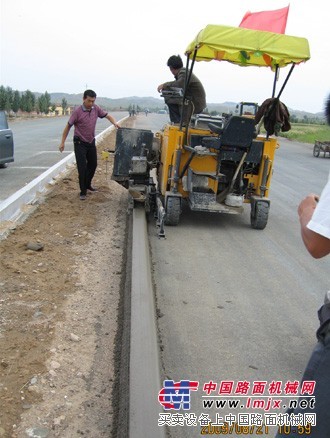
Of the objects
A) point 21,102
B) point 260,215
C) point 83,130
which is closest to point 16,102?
point 21,102

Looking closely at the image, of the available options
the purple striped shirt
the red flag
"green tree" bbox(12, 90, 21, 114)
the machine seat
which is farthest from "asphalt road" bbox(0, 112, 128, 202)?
"green tree" bbox(12, 90, 21, 114)

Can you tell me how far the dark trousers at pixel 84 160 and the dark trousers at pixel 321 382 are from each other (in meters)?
6.94

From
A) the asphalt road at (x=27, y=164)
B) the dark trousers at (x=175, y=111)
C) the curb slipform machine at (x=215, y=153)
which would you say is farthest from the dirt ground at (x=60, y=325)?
the asphalt road at (x=27, y=164)

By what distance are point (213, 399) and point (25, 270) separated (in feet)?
8.26

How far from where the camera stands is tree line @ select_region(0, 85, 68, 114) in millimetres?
50456

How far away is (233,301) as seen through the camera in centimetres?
474

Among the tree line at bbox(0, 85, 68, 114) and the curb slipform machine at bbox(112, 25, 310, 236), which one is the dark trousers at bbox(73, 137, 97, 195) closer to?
the curb slipform machine at bbox(112, 25, 310, 236)

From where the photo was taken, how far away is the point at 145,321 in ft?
12.5

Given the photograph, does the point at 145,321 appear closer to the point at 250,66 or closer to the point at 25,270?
the point at 25,270

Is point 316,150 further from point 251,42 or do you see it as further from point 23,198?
point 23,198

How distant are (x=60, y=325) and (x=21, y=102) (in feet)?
191

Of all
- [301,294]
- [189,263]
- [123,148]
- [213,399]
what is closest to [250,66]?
[123,148]

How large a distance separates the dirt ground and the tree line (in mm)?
46386

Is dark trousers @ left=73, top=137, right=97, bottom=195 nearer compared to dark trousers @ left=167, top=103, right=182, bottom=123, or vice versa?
dark trousers @ left=167, top=103, right=182, bottom=123
